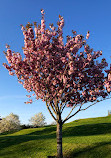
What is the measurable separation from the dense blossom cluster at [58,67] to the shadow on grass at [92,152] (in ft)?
16.8

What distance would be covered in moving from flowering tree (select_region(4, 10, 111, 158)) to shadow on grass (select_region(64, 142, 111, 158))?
1929 mm

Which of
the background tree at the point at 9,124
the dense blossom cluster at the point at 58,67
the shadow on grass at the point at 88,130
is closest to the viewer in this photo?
the dense blossom cluster at the point at 58,67

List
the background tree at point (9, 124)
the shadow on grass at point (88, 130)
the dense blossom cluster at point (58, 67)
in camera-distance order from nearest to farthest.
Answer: the dense blossom cluster at point (58, 67) → the shadow on grass at point (88, 130) → the background tree at point (9, 124)

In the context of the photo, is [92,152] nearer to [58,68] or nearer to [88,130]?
[58,68]

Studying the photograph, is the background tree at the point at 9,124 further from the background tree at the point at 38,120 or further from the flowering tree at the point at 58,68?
the flowering tree at the point at 58,68

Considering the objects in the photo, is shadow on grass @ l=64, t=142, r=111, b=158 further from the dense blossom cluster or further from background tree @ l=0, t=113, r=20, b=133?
background tree @ l=0, t=113, r=20, b=133

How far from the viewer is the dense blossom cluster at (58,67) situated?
54.7ft

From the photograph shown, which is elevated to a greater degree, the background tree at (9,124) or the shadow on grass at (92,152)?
the background tree at (9,124)

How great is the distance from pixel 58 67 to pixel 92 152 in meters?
9.43

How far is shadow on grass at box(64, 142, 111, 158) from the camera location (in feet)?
57.7

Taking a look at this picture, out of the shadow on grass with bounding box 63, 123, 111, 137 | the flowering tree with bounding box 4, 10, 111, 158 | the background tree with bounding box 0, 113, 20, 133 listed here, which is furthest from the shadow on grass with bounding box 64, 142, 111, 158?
the background tree with bounding box 0, 113, 20, 133

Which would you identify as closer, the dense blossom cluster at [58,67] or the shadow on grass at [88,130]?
the dense blossom cluster at [58,67]

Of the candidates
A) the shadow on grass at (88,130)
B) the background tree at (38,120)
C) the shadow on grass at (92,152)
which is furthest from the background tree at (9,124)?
the shadow on grass at (92,152)

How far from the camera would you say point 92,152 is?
720 inches
